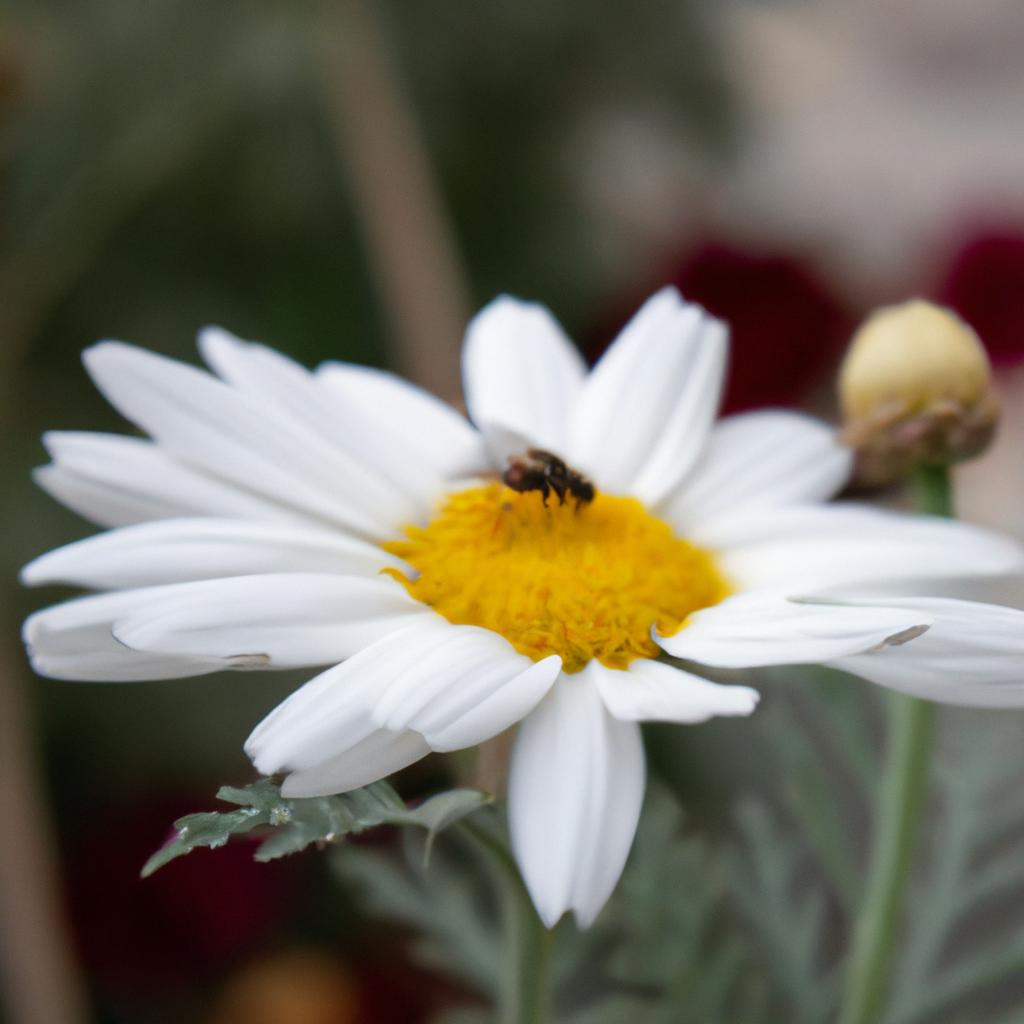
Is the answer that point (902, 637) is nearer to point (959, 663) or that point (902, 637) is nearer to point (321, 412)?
point (959, 663)

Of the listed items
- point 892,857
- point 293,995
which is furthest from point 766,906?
point 293,995

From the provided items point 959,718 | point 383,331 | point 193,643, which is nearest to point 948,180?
point 383,331

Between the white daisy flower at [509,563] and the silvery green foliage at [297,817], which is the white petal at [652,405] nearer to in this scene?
the white daisy flower at [509,563]

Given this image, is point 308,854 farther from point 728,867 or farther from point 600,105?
point 600,105

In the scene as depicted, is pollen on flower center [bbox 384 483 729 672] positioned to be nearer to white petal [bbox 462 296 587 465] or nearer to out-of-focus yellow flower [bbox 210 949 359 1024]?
white petal [bbox 462 296 587 465]

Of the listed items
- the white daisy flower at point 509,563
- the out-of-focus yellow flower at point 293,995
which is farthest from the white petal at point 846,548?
the out-of-focus yellow flower at point 293,995

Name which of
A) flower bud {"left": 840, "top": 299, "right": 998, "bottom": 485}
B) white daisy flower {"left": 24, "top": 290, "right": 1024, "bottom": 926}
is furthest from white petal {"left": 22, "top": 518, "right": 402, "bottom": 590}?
flower bud {"left": 840, "top": 299, "right": 998, "bottom": 485}
